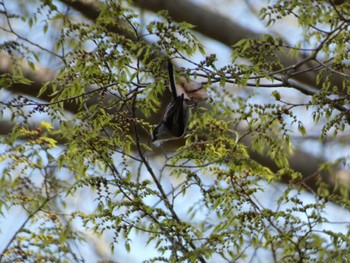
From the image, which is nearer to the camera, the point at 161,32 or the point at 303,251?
the point at 161,32

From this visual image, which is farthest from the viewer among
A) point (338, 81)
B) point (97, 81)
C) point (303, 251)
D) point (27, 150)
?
point (338, 81)

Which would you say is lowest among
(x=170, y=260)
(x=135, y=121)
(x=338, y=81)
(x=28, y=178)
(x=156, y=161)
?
(x=170, y=260)

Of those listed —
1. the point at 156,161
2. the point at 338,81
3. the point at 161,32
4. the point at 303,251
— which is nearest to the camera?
the point at 161,32

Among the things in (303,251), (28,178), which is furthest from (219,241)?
(28,178)

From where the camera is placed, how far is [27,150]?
7.83ft

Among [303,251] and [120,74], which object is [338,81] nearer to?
[303,251]

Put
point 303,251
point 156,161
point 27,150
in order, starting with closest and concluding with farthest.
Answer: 1. point 303,251
2. point 27,150
3. point 156,161

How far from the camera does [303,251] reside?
2.20 metres

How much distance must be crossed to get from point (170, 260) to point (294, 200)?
17.2 inches

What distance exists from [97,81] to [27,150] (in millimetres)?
646

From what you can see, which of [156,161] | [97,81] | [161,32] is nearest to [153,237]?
[97,81]

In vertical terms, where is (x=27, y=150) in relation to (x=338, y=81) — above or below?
below

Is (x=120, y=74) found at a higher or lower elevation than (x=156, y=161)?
lower

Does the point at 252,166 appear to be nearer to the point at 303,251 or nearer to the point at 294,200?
the point at 294,200
